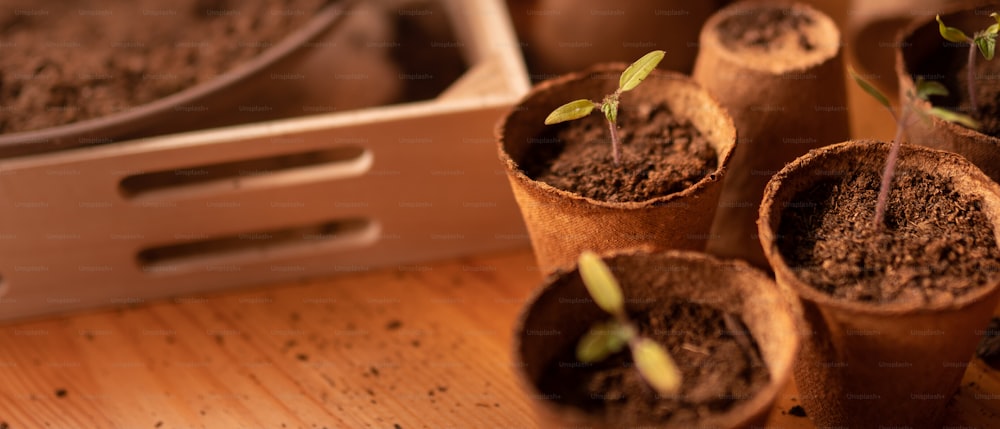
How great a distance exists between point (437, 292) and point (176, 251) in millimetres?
354

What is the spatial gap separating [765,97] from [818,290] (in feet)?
0.95

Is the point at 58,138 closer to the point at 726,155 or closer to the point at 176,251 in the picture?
the point at 176,251

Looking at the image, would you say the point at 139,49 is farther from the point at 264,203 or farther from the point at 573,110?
the point at 573,110

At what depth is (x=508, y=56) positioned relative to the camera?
3.60 ft

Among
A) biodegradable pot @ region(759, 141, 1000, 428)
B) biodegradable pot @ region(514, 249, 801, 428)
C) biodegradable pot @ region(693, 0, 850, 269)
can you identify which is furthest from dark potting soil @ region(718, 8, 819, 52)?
biodegradable pot @ region(514, 249, 801, 428)

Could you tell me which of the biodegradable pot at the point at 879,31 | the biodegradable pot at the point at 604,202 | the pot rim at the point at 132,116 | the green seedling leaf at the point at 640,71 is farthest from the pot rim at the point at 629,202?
the biodegradable pot at the point at 879,31

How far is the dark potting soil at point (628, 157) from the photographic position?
0.84 metres

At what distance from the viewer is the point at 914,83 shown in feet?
2.92

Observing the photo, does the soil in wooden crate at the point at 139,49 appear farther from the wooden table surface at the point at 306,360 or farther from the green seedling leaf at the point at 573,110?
the green seedling leaf at the point at 573,110

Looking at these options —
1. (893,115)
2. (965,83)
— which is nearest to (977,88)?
(965,83)

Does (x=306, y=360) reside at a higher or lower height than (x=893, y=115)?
lower

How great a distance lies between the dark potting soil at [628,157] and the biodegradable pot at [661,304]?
4.2 inches

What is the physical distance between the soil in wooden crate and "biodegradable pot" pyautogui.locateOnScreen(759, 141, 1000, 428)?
66 centimetres

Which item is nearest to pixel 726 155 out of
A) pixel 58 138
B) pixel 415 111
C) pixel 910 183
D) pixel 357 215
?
pixel 910 183
